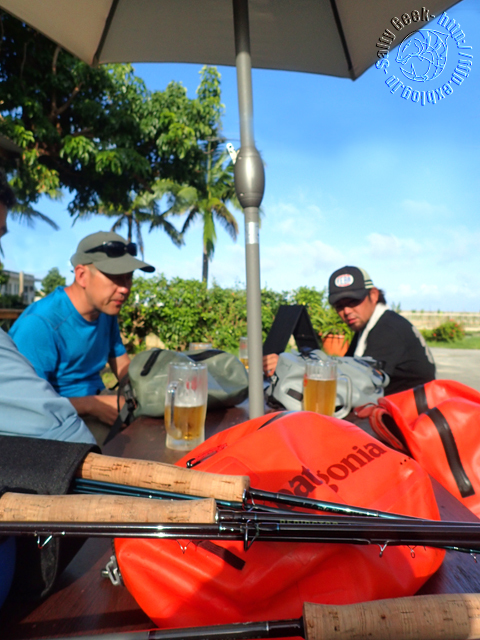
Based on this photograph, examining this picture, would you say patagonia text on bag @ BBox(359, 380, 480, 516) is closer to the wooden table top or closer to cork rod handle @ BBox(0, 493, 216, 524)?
the wooden table top

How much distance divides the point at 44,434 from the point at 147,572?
48 cm

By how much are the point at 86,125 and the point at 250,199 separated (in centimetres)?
1275

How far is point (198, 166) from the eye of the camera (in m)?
16.1

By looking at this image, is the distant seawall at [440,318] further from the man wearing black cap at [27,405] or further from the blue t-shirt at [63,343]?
the man wearing black cap at [27,405]

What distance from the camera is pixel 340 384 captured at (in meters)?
2.03

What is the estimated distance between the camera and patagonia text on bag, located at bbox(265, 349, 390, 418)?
6.61 feet

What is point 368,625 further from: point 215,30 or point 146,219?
point 146,219

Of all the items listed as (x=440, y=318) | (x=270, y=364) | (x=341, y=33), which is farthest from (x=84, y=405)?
(x=440, y=318)

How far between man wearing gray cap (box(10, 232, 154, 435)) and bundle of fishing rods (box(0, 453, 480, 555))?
6.59ft

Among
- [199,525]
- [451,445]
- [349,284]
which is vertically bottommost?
[451,445]

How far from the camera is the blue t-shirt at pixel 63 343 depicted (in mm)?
2492

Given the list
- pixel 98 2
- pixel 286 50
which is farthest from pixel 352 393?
pixel 98 2

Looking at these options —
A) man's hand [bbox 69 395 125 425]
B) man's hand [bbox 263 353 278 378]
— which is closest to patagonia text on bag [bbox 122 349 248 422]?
man's hand [bbox 69 395 125 425]

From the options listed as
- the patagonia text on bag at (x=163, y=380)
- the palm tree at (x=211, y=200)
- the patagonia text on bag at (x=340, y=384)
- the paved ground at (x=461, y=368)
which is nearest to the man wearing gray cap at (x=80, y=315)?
the patagonia text on bag at (x=163, y=380)
